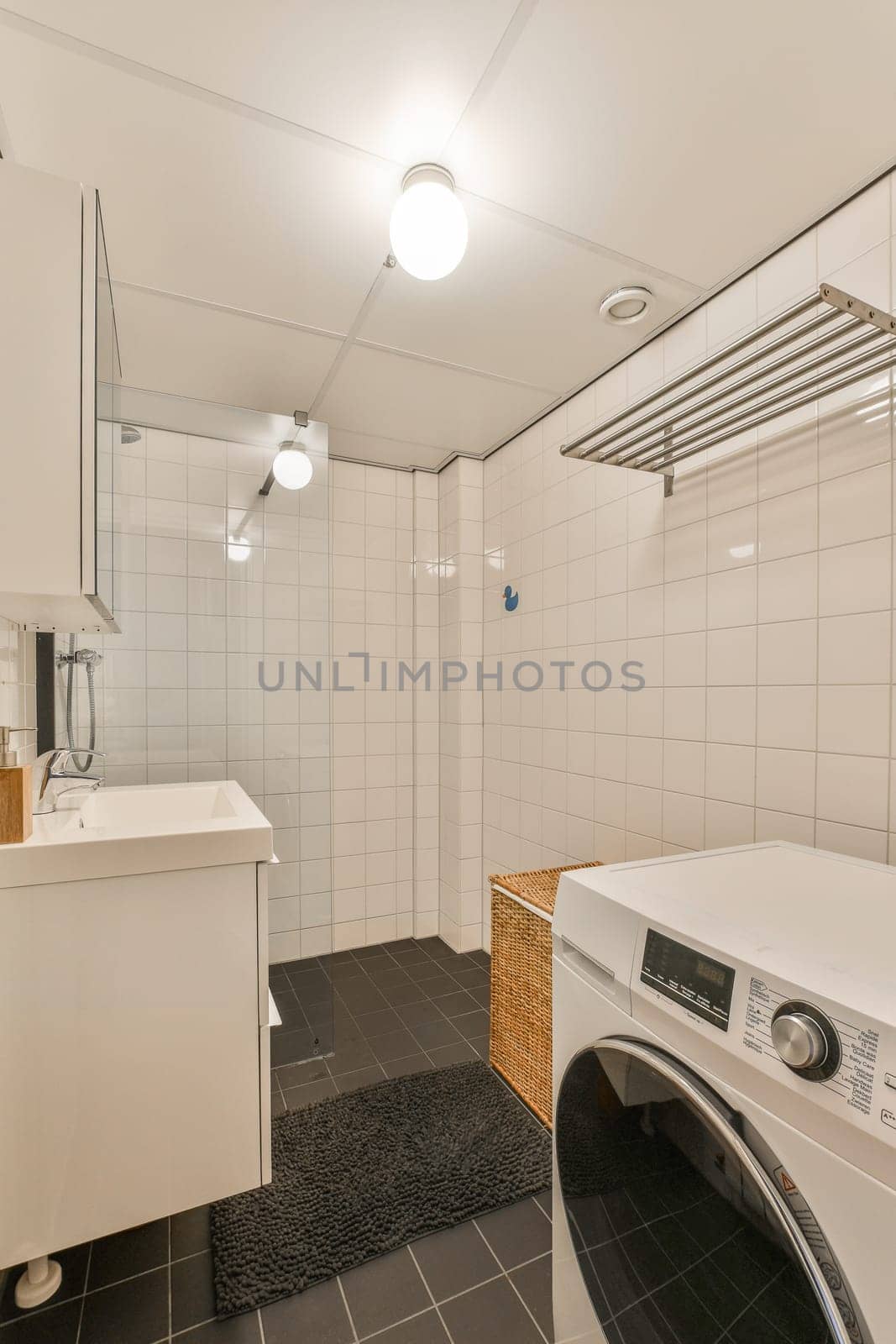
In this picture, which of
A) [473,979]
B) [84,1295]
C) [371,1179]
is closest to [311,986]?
[473,979]

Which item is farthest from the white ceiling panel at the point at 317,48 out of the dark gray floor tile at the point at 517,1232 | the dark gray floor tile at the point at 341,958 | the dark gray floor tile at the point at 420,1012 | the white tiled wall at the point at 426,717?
the dark gray floor tile at the point at 341,958

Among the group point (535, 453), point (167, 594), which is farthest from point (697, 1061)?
point (535, 453)

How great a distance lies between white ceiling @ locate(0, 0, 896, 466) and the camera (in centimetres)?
103

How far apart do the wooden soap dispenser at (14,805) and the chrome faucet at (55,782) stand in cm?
24

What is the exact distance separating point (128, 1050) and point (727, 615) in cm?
167

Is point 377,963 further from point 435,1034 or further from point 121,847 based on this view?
point 121,847

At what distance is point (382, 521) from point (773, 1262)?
277 centimetres

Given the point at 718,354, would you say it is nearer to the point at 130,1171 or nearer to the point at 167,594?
the point at 167,594

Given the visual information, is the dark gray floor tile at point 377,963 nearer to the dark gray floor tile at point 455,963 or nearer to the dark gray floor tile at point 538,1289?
the dark gray floor tile at point 455,963

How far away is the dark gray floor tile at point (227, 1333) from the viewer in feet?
3.80

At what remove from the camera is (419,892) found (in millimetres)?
3018

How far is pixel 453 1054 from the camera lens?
2.05 meters

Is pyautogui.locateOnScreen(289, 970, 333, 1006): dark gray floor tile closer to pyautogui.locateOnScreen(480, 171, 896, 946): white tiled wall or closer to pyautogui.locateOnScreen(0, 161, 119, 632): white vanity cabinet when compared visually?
pyautogui.locateOnScreen(480, 171, 896, 946): white tiled wall

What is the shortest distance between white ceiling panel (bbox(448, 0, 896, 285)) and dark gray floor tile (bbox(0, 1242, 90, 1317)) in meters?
2.36
